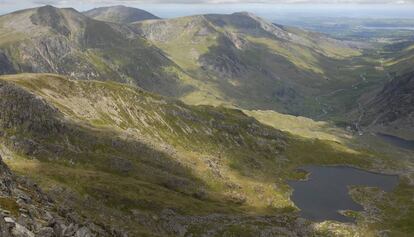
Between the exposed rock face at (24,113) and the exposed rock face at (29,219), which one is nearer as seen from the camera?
the exposed rock face at (29,219)

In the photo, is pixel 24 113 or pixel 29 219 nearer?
pixel 29 219

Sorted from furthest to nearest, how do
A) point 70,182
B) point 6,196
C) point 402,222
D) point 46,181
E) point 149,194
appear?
point 402,222 < point 149,194 < point 70,182 < point 46,181 < point 6,196

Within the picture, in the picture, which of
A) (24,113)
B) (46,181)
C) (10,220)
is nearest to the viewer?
(10,220)

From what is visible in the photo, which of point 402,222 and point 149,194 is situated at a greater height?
point 149,194

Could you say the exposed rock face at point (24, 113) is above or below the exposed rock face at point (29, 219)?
below

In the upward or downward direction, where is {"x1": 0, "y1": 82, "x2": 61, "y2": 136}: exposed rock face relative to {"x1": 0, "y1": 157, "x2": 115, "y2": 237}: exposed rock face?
downward

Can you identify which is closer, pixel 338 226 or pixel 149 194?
pixel 149 194

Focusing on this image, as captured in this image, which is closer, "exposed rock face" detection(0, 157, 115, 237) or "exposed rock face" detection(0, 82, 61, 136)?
"exposed rock face" detection(0, 157, 115, 237)

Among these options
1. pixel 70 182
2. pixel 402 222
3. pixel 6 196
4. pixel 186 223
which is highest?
pixel 6 196

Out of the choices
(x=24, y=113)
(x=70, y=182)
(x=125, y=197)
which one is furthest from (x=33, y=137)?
(x=125, y=197)

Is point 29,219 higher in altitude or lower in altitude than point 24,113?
higher

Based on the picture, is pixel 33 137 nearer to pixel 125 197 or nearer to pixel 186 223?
pixel 125 197
